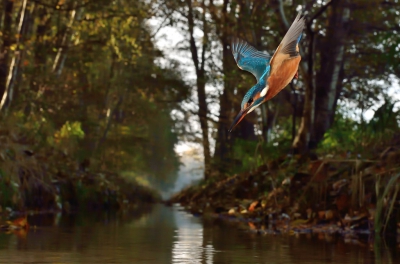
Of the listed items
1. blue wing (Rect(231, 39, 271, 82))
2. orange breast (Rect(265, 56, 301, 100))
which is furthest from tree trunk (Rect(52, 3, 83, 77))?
orange breast (Rect(265, 56, 301, 100))

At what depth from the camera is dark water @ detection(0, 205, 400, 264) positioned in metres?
8.08

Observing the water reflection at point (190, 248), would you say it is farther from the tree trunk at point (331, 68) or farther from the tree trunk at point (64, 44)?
the tree trunk at point (64, 44)

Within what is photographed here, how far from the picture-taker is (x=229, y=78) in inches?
969

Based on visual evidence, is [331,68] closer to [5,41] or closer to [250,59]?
[5,41]

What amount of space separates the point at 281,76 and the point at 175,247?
3.06 m

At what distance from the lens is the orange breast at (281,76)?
7.00m

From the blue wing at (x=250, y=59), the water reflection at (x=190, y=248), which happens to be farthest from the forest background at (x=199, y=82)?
the blue wing at (x=250, y=59)

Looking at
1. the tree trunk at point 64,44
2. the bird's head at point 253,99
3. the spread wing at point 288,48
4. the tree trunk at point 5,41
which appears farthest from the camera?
the tree trunk at point 64,44

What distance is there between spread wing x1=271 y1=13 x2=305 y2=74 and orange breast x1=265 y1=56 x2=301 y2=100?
0.04m

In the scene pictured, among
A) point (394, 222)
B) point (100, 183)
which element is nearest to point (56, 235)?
point (394, 222)

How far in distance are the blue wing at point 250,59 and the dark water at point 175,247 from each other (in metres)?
1.68

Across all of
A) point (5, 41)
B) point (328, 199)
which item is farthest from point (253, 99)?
point (5, 41)

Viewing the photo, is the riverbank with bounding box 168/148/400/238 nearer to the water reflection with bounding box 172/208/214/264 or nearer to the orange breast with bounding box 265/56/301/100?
the water reflection with bounding box 172/208/214/264

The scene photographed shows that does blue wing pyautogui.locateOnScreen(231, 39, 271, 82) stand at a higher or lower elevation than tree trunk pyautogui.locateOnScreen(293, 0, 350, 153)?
lower
